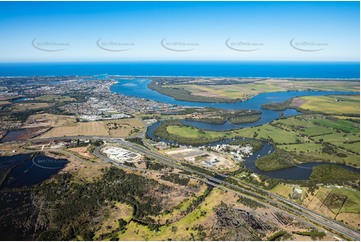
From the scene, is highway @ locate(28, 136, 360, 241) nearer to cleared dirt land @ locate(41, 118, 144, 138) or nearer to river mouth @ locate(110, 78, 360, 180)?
river mouth @ locate(110, 78, 360, 180)

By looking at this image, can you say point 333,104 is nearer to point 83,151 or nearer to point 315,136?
point 315,136

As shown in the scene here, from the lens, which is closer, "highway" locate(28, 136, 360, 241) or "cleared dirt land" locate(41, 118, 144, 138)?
"highway" locate(28, 136, 360, 241)

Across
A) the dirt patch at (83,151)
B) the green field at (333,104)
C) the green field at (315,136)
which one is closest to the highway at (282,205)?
the dirt patch at (83,151)

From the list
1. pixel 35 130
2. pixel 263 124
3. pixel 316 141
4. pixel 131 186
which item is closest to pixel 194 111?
pixel 263 124

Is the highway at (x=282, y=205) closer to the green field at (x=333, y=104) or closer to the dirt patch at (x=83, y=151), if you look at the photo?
the dirt patch at (x=83, y=151)

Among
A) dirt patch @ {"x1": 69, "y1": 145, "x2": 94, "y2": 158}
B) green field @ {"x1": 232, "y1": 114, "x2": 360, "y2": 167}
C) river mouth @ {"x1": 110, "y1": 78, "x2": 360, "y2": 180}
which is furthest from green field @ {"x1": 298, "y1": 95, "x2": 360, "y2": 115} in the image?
dirt patch @ {"x1": 69, "y1": 145, "x2": 94, "y2": 158}

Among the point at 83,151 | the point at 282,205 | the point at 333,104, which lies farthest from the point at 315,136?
the point at 83,151

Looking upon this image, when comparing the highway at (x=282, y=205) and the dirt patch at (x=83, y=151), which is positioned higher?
the highway at (x=282, y=205)

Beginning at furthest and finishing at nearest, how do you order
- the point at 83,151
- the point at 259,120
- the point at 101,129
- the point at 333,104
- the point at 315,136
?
the point at 333,104 → the point at 259,120 → the point at 101,129 → the point at 315,136 → the point at 83,151
